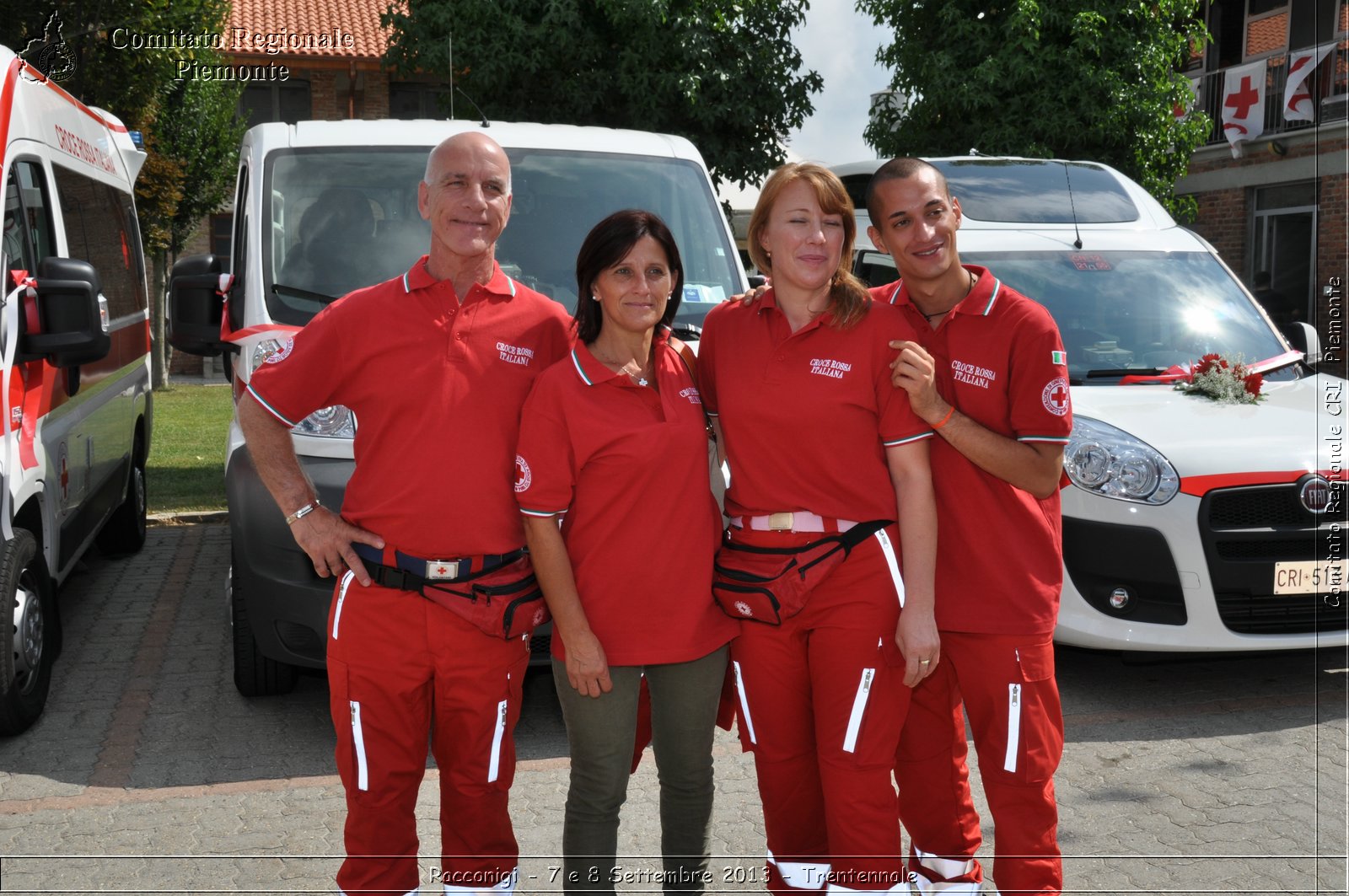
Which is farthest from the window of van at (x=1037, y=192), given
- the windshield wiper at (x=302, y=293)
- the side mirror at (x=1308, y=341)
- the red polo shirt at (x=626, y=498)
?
the red polo shirt at (x=626, y=498)

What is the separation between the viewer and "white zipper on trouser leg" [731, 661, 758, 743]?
3074 millimetres

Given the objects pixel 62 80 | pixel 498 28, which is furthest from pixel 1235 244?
pixel 62 80

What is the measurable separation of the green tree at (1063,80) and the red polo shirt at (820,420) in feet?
37.9

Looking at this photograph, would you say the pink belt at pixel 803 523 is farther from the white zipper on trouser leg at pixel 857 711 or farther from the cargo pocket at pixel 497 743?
the cargo pocket at pixel 497 743

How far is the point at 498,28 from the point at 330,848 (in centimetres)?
1128

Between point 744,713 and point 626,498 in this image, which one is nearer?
point 626,498

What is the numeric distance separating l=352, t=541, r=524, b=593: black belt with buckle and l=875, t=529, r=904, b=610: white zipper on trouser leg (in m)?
0.92

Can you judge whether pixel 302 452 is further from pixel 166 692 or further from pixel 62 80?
pixel 62 80

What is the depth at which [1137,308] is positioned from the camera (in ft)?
20.9

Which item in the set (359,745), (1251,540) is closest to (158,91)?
(1251,540)

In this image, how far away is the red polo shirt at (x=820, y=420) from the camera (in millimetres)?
2938

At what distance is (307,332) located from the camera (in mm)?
3047

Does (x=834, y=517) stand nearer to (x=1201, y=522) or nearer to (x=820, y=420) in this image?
(x=820, y=420)

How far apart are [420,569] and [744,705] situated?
2.81 ft
